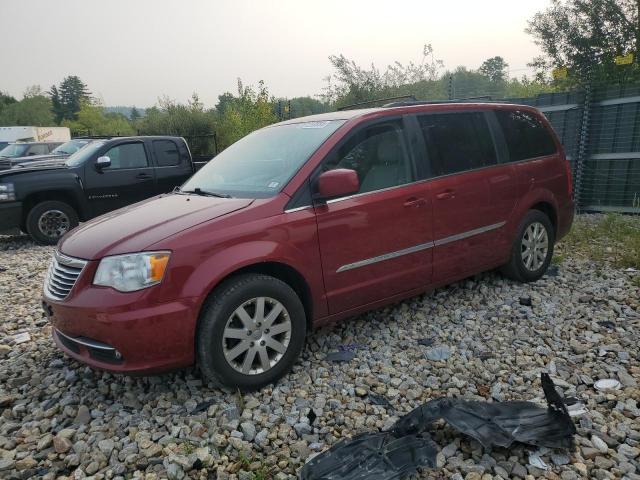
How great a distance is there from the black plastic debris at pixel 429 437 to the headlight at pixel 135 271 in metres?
1.36

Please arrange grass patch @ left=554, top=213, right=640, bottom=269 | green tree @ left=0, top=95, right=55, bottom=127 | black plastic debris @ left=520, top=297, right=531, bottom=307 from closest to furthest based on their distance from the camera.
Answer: black plastic debris @ left=520, top=297, right=531, bottom=307 < grass patch @ left=554, top=213, right=640, bottom=269 < green tree @ left=0, top=95, right=55, bottom=127

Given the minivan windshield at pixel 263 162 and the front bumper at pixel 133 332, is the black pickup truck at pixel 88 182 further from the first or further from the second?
the front bumper at pixel 133 332

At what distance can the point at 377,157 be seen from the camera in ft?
12.3

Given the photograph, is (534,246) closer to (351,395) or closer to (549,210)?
(549,210)

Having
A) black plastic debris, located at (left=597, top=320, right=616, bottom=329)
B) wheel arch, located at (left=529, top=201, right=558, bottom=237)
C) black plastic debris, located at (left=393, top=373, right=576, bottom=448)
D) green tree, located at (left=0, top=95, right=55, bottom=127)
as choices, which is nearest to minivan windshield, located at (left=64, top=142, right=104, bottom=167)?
wheel arch, located at (left=529, top=201, right=558, bottom=237)

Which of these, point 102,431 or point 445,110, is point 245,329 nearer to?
point 102,431

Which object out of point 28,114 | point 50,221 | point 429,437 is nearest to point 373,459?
point 429,437

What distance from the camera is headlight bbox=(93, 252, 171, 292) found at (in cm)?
281

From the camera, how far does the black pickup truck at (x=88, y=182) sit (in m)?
7.93

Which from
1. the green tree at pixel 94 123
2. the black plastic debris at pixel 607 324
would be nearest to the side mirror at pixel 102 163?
the black plastic debris at pixel 607 324

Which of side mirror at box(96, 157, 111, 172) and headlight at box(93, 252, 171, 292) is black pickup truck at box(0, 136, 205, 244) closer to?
side mirror at box(96, 157, 111, 172)

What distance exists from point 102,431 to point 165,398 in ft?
1.39

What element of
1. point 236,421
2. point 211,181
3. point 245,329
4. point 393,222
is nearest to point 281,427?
point 236,421

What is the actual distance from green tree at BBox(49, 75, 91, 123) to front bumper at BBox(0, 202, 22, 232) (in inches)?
3609
